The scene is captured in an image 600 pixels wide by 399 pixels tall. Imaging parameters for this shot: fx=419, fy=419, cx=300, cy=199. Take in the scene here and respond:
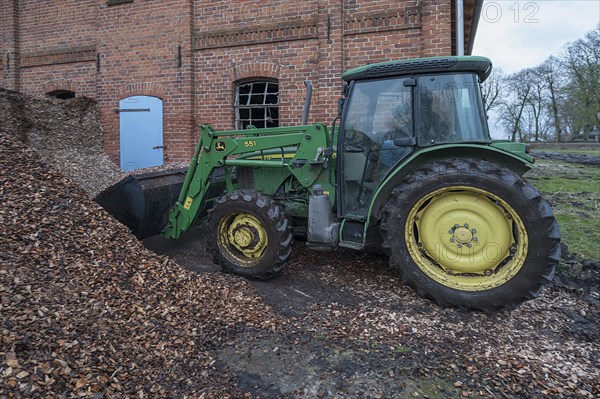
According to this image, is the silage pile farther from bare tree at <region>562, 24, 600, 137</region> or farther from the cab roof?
bare tree at <region>562, 24, 600, 137</region>

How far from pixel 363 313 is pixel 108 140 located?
8192 mm

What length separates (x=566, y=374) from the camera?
275 cm

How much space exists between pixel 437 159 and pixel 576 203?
20.7 ft

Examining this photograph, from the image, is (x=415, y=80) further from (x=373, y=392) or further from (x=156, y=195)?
(x=156, y=195)

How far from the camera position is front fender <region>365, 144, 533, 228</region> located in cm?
358

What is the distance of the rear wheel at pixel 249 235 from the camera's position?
4.18m

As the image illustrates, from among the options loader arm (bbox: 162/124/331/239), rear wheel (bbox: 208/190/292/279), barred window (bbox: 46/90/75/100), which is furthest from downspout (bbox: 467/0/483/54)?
barred window (bbox: 46/90/75/100)

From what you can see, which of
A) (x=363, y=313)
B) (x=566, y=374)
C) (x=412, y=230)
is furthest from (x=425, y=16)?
(x=566, y=374)

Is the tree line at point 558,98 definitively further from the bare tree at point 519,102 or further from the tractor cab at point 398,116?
the tractor cab at point 398,116

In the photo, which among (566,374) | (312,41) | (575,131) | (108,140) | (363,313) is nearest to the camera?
(566,374)

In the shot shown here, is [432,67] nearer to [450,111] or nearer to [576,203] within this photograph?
[450,111]

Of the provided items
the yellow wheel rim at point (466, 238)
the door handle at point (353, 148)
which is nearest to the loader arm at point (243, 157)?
the door handle at point (353, 148)

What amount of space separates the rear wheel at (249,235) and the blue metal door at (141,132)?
5303 mm

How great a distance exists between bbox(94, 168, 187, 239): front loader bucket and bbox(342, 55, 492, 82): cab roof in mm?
2859
